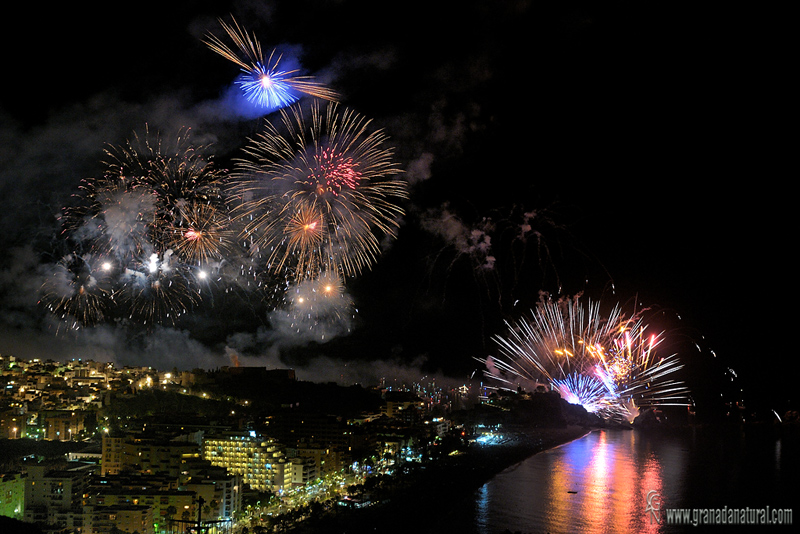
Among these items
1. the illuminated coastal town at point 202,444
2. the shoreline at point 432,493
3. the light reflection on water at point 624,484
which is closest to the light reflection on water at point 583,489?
the light reflection on water at point 624,484

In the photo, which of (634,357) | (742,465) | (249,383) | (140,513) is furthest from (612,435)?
(140,513)

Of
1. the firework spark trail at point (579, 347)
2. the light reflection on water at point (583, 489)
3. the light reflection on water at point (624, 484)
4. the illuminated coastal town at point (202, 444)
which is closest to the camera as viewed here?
the light reflection on water at point (583, 489)

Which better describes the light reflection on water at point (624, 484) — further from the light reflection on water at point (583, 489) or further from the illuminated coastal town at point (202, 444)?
the illuminated coastal town at point (202, 444)

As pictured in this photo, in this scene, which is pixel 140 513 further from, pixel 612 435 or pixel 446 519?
pixel 612 435

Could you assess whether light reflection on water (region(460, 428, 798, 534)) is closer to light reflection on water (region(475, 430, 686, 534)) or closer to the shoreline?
light reflection on water (region(475, 430, 686, 534))

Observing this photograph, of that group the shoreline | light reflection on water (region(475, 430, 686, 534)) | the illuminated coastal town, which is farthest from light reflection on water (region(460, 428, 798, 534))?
the illuminated coastal town
